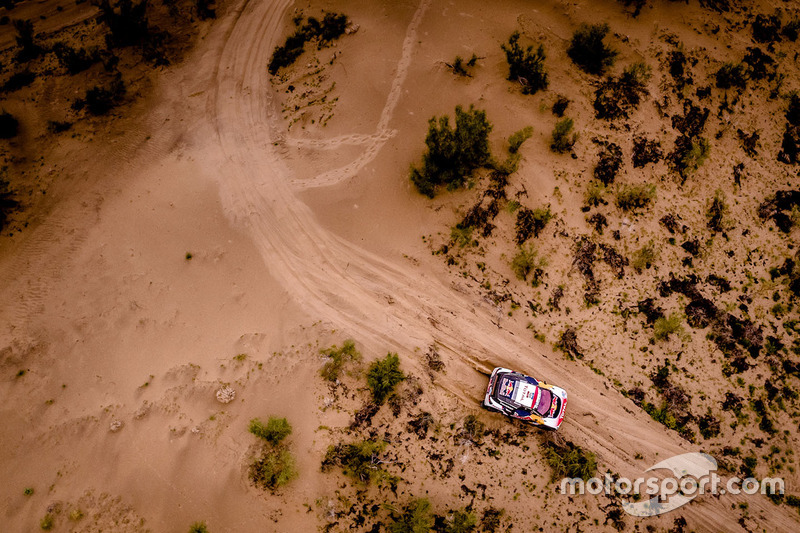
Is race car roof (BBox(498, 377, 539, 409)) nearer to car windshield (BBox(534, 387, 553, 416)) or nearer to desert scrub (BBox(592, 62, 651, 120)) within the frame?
car windshield (BBox(534, 387, 553, 416))

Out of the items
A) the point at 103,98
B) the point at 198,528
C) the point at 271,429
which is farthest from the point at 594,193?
the point at 103,98

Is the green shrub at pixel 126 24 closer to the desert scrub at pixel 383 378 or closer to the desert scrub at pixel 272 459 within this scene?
the desert scrub at pixel 272 459

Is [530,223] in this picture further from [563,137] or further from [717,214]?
[717,214]

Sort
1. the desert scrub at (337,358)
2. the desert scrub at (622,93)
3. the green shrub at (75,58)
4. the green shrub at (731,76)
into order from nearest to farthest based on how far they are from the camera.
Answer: the desert scrub at (337,358)
the desert scrub at (622,93)
the green shrub at (731,76)
the green shrub at (75,58)

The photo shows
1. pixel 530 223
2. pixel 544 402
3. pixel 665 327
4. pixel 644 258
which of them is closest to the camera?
pixel 544 402

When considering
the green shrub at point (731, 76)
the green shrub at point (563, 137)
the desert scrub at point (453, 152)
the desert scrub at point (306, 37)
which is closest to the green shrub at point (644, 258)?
the green shrub at point (563, 137)

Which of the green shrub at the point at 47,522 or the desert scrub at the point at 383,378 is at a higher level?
the desert scrub at the point at 383,378

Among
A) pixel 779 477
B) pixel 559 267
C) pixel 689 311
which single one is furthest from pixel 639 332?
pixel 779 477
